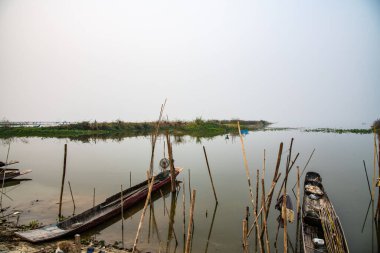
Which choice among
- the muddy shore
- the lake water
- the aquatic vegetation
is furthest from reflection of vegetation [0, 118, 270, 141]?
the muddy shore

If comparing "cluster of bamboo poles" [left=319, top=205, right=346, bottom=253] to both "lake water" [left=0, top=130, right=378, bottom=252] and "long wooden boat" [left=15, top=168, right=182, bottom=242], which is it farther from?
"long wooden boat" [left=15, top=168, right=182, bottom=242]

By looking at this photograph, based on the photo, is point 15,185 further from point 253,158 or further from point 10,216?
point 253,158

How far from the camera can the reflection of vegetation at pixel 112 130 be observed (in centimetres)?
3603

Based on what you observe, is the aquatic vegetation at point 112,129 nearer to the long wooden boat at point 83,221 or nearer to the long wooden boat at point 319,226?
the long wooden boat at point 83,221

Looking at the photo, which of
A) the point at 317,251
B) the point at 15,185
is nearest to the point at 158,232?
the point at 317,251

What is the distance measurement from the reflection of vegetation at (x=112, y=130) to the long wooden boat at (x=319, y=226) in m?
26.0

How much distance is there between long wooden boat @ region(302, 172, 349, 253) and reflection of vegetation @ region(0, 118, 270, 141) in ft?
85.3

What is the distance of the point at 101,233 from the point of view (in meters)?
7.14

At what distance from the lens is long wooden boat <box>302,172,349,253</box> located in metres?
5.25

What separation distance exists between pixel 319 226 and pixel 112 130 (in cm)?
3892

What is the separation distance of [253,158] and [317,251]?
1365cm

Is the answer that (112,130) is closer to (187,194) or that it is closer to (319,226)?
(187,194)

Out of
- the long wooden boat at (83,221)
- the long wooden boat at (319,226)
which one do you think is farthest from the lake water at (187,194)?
the long wooden boat at (319,226)

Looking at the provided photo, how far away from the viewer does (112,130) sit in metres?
41.8
